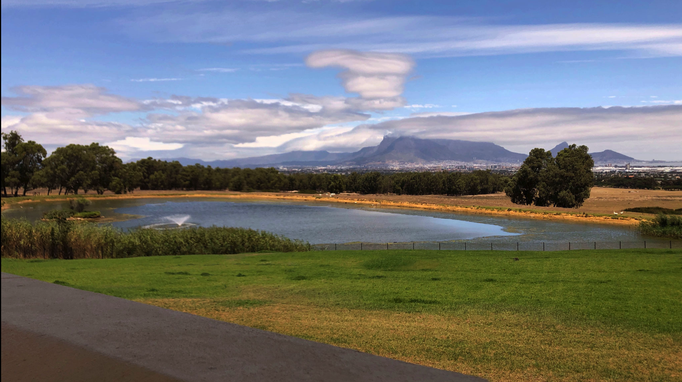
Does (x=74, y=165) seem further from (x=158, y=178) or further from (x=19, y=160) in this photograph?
(x=158, y=178)

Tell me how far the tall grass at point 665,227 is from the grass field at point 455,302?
24.1 meters

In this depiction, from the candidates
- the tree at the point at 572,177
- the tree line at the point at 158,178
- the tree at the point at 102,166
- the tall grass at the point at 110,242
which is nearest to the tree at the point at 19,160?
the tree line at the point at 158,178

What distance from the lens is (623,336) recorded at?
9.19 metres

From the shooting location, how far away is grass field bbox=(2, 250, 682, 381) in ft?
25.2

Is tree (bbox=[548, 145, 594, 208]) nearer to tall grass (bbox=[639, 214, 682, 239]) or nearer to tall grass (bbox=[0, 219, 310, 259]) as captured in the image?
tall grass (bbox=[639, 214, 682, 239])

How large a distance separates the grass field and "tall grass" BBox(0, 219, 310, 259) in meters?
4.48

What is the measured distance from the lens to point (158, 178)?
131 meters

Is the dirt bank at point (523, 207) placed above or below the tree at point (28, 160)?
below

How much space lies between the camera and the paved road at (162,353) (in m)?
4.01

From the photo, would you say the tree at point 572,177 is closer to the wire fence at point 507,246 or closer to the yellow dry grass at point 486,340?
the wire fence at point 507,246

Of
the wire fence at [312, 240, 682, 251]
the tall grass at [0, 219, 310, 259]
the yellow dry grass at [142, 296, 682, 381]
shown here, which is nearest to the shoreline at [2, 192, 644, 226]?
the wire fence at [312, 240, 682, 251]

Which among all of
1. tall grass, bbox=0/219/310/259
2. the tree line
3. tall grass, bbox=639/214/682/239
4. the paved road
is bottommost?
tall grass, bbox=639/214/682/239

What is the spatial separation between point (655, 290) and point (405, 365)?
12443 millimetres

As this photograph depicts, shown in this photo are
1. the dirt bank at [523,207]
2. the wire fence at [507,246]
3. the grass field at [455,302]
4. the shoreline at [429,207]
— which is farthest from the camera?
the dirt bank at [523,207]
